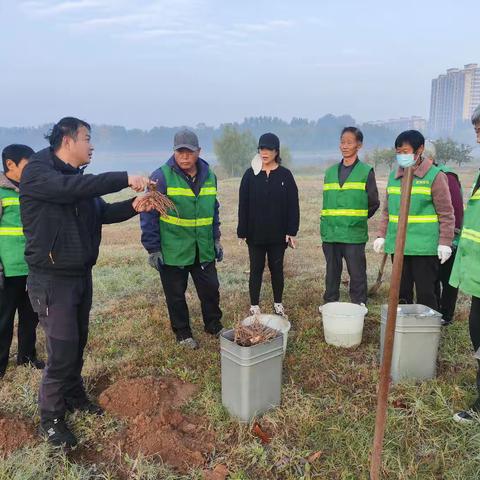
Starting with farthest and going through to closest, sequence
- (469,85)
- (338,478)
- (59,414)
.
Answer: (469,85), (59,414), (338,478)

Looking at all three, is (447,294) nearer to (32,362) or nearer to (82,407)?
(82,407)

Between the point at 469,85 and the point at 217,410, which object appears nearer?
the point at 217,410

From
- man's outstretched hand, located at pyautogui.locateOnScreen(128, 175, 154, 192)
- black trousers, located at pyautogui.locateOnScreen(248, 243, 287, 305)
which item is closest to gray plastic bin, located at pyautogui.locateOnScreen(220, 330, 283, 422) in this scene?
man's outstretched hand, located at pyautogui.locateOnScreen(128, 175, 154, 192)

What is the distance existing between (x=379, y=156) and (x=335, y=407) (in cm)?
5285

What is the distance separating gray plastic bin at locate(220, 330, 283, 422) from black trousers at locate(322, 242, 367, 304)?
1827mm

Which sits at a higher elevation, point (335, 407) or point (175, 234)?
point (175, 234)

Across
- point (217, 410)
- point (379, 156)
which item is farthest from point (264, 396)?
point (379, 156)

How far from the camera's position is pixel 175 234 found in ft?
12.9

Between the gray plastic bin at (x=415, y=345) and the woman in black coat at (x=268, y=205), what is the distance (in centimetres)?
152

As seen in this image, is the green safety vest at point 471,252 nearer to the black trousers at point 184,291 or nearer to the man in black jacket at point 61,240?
the man in black jacket at point 61,240

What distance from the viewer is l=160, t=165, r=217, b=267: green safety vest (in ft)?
12.7

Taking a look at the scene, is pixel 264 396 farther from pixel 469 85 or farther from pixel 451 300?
pixel 469 85

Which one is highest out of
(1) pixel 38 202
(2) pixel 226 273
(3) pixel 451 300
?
(1) pixel 38 202

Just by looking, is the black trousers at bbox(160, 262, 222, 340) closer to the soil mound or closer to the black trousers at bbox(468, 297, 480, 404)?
the soil mound
